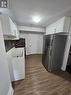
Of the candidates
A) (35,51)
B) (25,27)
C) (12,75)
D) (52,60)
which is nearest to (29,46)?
(35,51)

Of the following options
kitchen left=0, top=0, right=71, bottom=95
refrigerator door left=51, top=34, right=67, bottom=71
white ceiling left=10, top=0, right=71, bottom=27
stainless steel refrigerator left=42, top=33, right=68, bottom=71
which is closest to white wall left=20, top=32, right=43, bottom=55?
kitchen left=0, top=0, right=71, bottom=95

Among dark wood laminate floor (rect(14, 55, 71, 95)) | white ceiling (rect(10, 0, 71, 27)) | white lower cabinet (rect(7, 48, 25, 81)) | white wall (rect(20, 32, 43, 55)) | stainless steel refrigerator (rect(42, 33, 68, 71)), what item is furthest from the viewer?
white wall (rect(20, 32, 43, 55))

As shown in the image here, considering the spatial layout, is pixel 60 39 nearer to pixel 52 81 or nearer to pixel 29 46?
pixel 52 81

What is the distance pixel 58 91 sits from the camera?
184 centimetres

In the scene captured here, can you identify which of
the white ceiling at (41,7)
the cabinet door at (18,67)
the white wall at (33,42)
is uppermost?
the white ceiling at (41,7)

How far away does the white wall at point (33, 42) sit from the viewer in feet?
17.3

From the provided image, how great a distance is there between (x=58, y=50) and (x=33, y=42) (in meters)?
3.08

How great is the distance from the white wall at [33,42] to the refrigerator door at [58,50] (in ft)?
9.56

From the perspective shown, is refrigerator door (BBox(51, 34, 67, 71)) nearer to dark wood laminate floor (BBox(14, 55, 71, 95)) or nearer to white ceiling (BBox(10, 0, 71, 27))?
dark wood laminate floor (BBox(14, 55, 71, 95))

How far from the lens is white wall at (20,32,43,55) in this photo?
5.27 m

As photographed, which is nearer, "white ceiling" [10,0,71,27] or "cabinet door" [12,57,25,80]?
"white ceiling" [10,0,71,27]

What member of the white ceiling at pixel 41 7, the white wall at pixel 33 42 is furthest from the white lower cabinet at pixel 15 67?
the white wall at pixel 33 42

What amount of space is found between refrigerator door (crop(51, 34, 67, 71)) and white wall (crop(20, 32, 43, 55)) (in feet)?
9.56

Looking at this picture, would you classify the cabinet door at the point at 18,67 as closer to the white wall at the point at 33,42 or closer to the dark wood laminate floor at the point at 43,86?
the dark wood laminate floor at the point at 43,86
